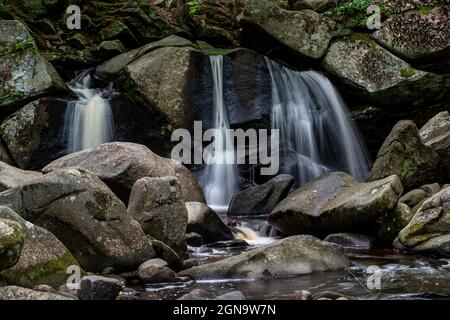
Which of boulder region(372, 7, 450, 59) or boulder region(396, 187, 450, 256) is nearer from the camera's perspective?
boulder region(396, 187, 450, 256)

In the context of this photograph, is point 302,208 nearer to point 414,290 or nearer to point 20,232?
point 414,290

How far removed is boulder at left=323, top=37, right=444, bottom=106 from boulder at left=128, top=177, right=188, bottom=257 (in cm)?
856

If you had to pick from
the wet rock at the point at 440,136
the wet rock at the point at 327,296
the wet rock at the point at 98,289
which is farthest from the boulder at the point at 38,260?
the wet rock at the point at 440,136

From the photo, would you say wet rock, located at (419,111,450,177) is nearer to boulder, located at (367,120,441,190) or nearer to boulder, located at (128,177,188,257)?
boulder, located at (367,120,441,190)

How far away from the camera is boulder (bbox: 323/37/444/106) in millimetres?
15477

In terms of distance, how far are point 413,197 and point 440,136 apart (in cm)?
240

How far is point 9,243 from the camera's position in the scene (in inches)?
222

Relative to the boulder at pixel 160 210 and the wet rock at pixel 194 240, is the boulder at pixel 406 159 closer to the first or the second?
the wet rock at pixel 194 240

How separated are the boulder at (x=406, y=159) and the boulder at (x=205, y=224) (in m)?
3.14

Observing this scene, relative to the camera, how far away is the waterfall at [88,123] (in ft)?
50.4

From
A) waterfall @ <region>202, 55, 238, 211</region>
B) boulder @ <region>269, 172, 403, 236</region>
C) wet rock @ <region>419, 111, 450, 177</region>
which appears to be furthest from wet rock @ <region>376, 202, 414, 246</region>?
waterfall @ <region>202, 55, 238, 211</region>

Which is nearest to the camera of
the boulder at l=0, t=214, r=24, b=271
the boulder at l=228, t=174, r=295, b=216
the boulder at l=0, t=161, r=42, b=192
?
the boulder at l=0, t=214, r=24, b=271
